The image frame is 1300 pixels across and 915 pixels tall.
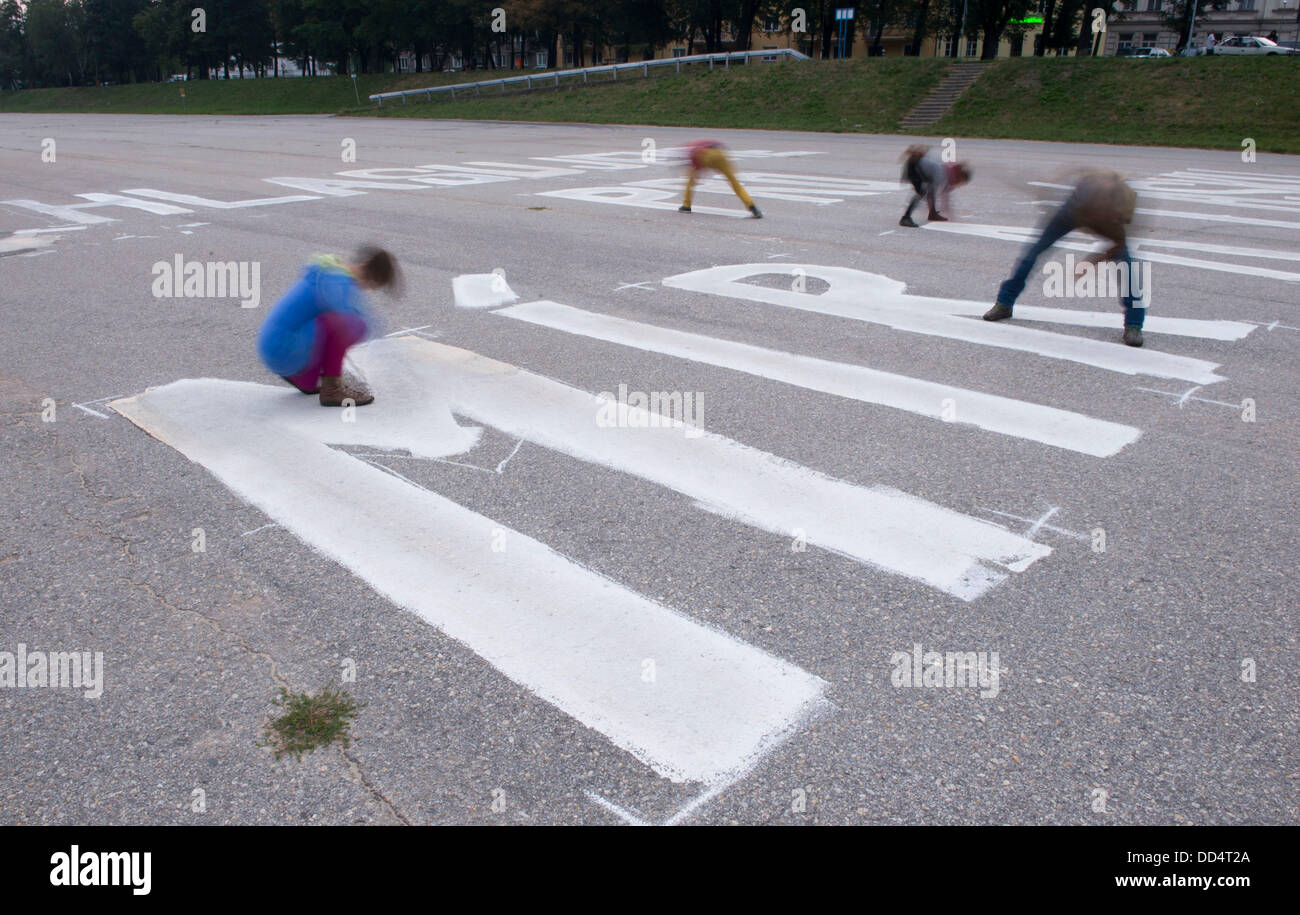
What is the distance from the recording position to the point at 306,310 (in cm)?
594

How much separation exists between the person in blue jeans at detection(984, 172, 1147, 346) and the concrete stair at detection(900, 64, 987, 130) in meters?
26.7

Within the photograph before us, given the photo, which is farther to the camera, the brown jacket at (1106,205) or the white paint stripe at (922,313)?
the white paint stripe at (922,313)

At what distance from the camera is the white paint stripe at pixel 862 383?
223 inches

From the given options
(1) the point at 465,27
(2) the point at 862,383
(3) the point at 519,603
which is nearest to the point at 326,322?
(3) the point at 519,603

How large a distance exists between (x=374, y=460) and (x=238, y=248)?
25.5ft

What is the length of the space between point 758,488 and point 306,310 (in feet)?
10.1

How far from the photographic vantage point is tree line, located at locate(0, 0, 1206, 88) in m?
59.6

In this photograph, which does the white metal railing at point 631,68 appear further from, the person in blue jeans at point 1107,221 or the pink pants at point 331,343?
the pink pants at point 331,343

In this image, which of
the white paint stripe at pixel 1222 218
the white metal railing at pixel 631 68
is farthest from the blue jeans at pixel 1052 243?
the white metal railing at pixel 631 68

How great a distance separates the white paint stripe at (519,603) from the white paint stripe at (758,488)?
0.62m

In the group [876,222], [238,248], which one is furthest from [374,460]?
[876,222]

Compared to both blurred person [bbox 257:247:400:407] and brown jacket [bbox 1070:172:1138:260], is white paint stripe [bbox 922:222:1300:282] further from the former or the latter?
blurred person [bbox 257:247:400:407]

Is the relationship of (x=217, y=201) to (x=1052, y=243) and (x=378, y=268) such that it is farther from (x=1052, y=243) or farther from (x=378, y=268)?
(x=1052, y=243)

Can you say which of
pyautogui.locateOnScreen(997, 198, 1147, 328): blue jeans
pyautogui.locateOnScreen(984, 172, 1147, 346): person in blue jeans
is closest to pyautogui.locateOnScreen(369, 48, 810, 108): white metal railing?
pyautogui.locateOnScreen(997, 198, 1147, 328): blue jeans
